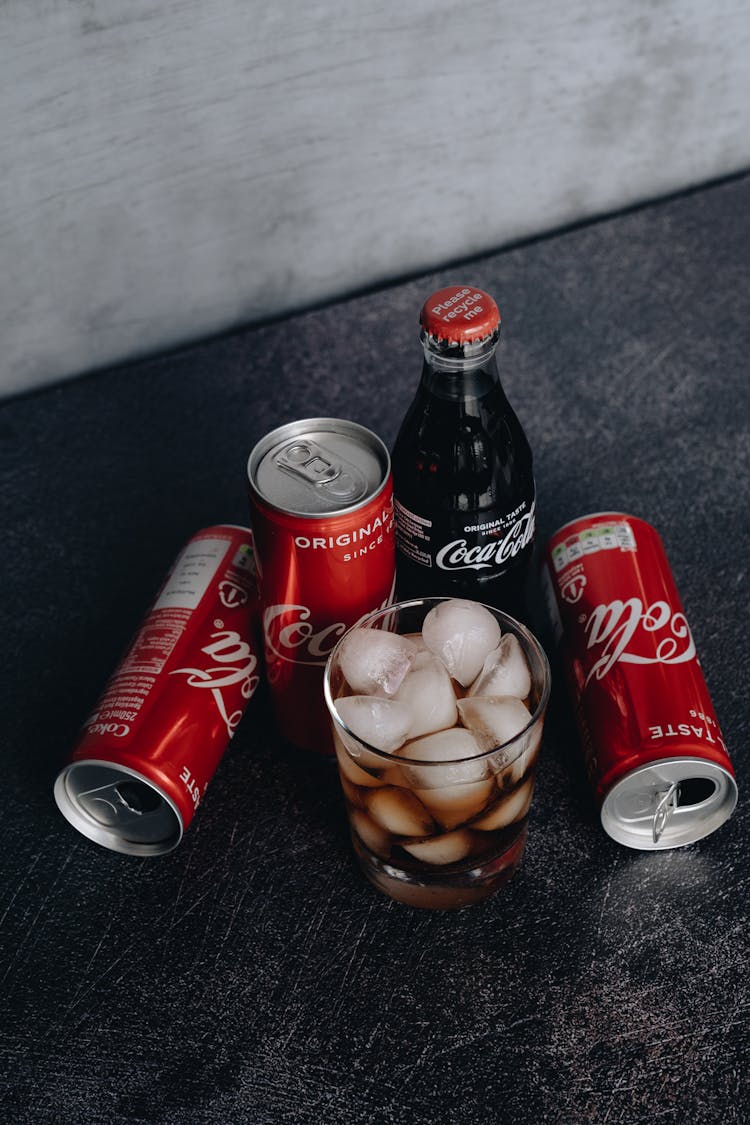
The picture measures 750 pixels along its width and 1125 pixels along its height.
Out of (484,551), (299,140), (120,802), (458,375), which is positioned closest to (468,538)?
(484,551)

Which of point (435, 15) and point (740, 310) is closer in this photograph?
point (435, 15)

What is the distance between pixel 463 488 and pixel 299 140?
0.73m

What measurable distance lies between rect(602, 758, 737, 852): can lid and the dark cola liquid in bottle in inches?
8.0

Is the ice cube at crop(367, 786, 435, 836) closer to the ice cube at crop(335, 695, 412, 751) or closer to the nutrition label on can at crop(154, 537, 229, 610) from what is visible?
the ice cube at crop(335, 695, 412, 751)

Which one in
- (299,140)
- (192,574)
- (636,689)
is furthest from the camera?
(299,140)

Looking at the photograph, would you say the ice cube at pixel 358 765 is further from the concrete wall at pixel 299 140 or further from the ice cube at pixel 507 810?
the concrete wall at pixel 299 140

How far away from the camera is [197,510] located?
1.17m

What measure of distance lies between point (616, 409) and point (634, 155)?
561 mm

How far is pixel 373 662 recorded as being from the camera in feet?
2.48

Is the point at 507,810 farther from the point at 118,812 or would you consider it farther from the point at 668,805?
the point at 118,812

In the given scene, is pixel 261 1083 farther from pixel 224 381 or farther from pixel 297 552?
pixel 224 381

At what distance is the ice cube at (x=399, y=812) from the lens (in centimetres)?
72

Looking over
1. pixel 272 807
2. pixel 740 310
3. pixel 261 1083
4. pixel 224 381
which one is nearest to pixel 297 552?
pixel 272 807

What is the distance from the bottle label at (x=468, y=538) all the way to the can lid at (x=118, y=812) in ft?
0.96
